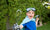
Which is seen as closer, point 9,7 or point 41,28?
point 9,7

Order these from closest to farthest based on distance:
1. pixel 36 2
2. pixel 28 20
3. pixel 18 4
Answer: pixel 28 20
pixel 18 4
pixel 36 2

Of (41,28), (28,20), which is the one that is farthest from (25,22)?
(41,28)

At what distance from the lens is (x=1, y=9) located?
3.66 metres

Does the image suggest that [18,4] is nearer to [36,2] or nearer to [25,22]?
[36,2]

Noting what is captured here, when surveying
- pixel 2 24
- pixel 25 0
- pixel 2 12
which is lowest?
pixel 2 24

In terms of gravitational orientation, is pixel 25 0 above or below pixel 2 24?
above

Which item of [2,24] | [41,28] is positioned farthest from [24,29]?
[41,28]

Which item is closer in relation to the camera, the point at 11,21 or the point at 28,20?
the point at 28,20

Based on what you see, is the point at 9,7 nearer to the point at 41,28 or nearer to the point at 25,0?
the point at 25,0

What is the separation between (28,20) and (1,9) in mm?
1299

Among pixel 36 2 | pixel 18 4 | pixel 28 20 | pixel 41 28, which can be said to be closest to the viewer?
pixel 28 20

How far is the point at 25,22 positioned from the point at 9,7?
1.15 meters

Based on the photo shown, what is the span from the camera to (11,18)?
3.71 meters

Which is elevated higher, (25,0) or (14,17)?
(25,0)
